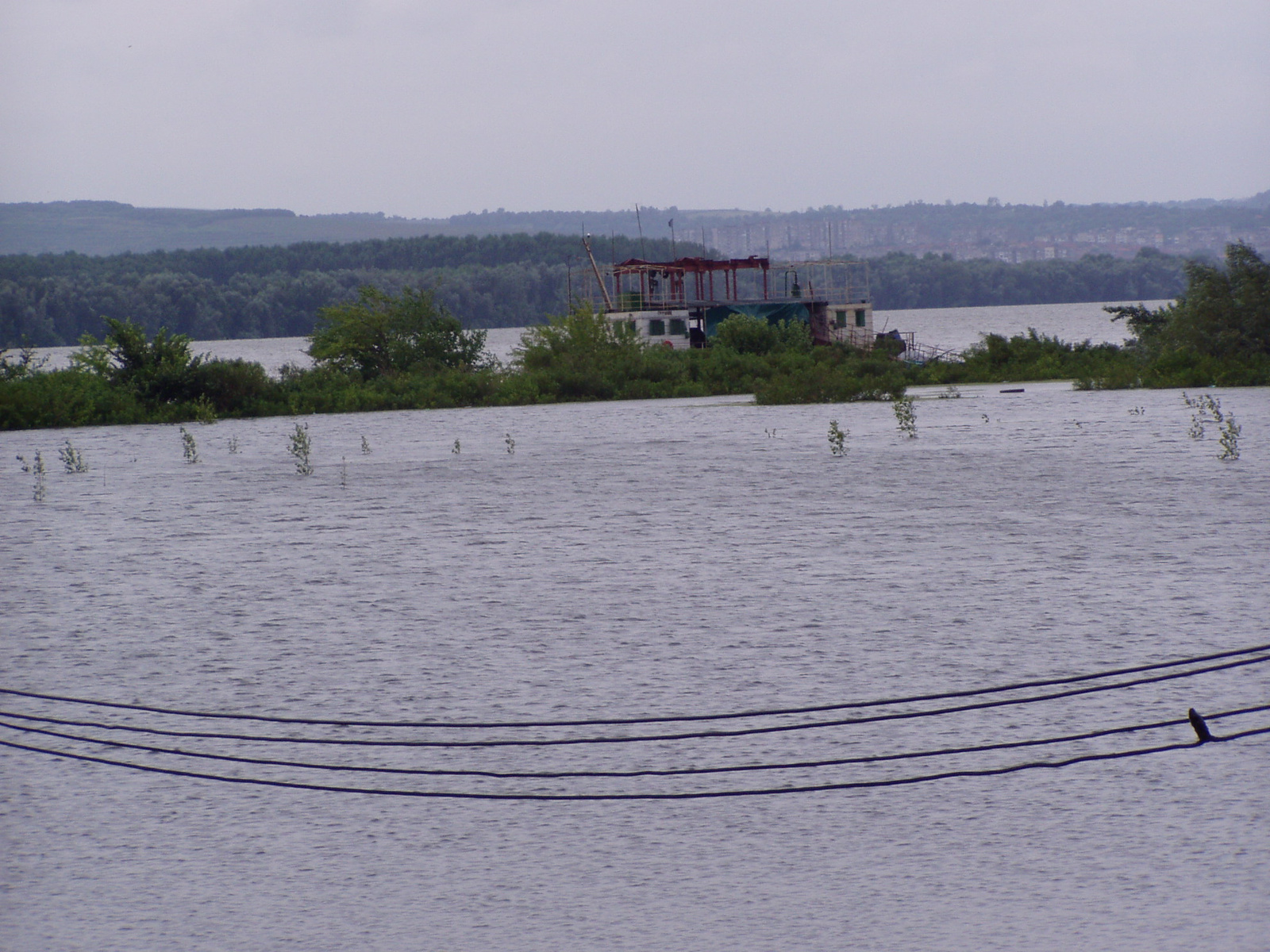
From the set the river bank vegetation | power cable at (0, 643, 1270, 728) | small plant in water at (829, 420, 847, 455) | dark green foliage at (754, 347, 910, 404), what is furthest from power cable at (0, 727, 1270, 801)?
dark green foliage at (754, 347, 910, 404)

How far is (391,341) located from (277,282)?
4305 inches

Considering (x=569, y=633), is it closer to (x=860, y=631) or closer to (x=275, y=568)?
(x=860, y=631)

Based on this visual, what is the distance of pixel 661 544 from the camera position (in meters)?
13.5

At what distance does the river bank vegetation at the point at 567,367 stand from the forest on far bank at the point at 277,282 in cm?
4300

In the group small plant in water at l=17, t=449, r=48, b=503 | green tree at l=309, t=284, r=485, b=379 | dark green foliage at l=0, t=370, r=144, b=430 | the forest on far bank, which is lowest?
small plant in water at l=17, t=449, r=48, b=503

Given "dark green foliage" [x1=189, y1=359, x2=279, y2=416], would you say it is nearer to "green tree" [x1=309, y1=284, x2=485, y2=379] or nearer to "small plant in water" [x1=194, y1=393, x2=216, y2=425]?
"small plant in water" [x1=194, y1=393, x2=216, y2=425]

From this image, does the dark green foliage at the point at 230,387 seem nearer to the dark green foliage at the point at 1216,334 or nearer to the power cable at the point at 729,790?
the dark green foliage at the point at 1216,334

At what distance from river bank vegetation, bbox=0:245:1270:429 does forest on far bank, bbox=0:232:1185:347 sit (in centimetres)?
Result: 4300

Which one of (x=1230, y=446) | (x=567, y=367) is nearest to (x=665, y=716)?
(x=1230, y=446)

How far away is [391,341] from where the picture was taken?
49.3 meters

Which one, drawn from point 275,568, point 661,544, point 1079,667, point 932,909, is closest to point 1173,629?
point 1079,667

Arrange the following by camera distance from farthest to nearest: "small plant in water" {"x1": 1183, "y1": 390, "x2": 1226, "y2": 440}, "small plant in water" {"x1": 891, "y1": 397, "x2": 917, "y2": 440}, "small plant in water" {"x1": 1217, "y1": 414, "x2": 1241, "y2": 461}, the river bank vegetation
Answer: the river bank vegetation
"small plant in water" {"x1": 891, "y1": 397, "x2": 917, "y2": 440}
"small plant in water" {"x1": 1183, "y1": 390, "x2": 1226, "y2": 440}
"small plant in water" {"x1": 1217, "y1": 414, "x2": 1241, "y2": 461}

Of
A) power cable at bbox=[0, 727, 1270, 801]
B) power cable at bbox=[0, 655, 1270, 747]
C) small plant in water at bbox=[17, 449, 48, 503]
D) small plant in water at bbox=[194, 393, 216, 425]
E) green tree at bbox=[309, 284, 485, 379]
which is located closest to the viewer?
power cable at bbox=[0, 727, 1270, 801]

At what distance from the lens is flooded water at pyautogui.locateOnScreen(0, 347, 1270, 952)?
473cm
